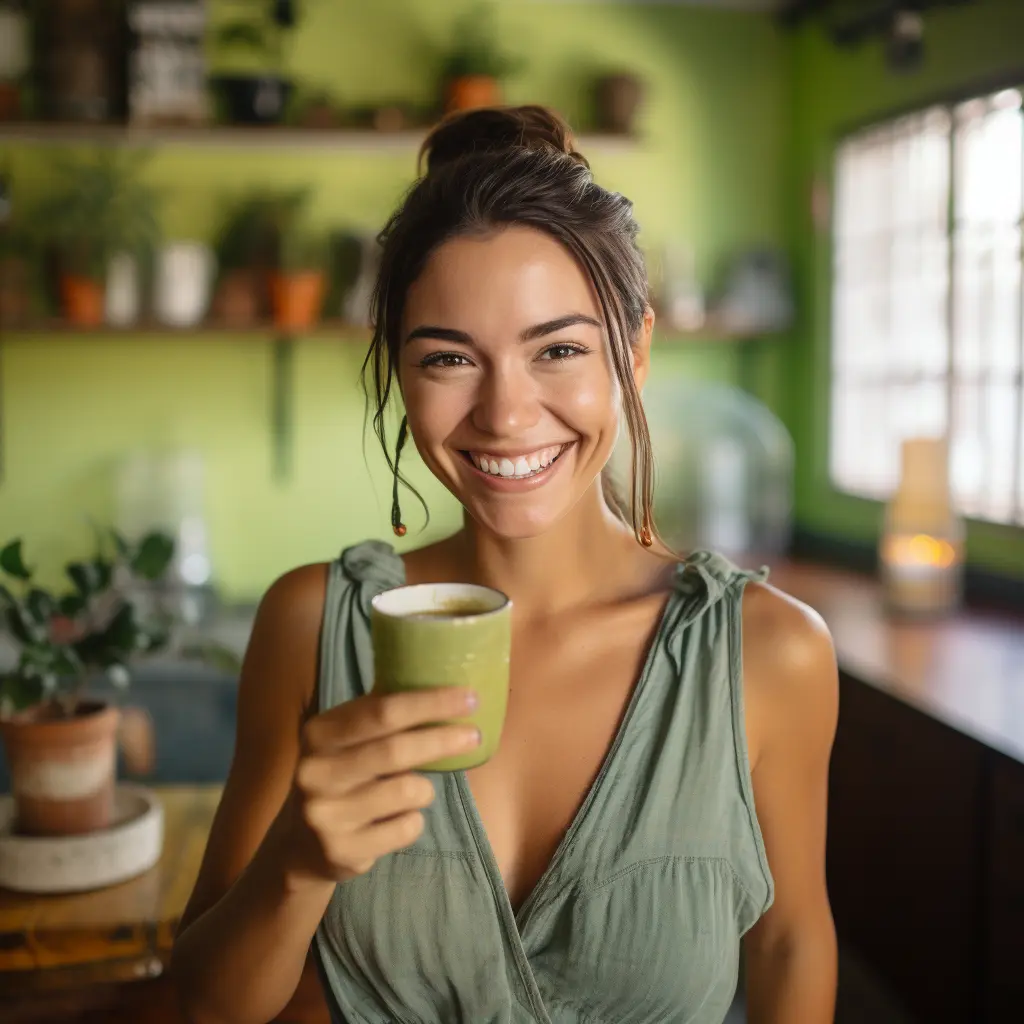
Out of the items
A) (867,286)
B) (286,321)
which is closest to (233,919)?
(286,321)

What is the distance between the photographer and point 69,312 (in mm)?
3832

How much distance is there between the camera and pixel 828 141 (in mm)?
4051

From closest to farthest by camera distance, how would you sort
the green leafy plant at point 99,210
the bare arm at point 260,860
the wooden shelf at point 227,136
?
1. the bare arm at point 260,860
2. the wooden shelf at point 227,136
3. the green leafy plant at point 99,210

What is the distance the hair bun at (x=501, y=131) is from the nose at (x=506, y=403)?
0.32 metres

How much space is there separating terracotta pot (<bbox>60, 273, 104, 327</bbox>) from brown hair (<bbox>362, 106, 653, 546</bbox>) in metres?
2.84

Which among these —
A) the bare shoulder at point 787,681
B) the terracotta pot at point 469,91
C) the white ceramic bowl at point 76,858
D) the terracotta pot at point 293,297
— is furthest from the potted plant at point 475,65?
the bare shoulder at point 787,681

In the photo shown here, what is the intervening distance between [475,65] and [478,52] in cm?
5

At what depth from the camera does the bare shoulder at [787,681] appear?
3.97 ft

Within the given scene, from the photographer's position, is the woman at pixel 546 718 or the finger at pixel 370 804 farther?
the woman at pixel 546 718

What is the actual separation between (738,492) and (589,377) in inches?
116

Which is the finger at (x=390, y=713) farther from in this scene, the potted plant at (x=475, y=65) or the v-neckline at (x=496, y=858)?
the potted plant at (x=475, y=65)

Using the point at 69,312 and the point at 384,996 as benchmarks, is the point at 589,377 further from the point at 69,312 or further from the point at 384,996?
the point at 69,312

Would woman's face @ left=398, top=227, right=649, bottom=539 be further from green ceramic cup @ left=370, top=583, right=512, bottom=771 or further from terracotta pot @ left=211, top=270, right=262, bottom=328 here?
terracotta pot @ left=211, top=270, right=262, bottom=328

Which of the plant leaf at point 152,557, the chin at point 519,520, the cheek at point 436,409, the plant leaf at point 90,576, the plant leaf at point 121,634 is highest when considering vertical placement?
the cheek at point 436,409
